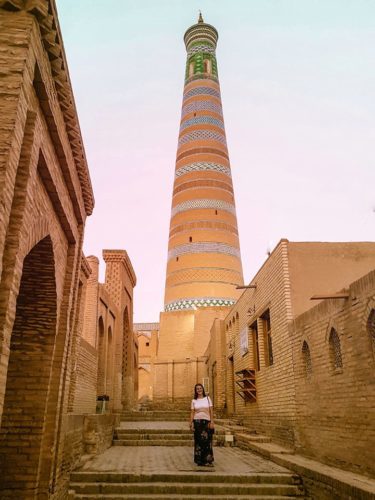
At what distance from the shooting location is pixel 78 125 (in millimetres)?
4918

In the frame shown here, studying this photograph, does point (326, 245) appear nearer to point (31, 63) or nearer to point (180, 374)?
point (31, 63)

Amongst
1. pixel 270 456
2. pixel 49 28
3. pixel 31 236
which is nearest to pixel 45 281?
pixel 31 236

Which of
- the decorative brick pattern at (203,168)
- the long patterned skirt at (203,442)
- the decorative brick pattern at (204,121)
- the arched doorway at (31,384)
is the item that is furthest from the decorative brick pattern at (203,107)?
the arched doorway at (31,384)

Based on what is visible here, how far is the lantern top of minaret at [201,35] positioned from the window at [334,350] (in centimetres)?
2974

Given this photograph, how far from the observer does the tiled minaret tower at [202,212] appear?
23016 millimetres

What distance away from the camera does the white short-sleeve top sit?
6.52 metres

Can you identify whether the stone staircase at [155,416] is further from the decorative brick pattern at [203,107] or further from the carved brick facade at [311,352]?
the decorative brick pattern at [203,107]

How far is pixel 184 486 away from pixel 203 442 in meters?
1.03

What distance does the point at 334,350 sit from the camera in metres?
5.99

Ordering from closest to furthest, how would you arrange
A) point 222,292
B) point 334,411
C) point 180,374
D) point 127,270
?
point 334,411
point 127,270
point 180,374
point 222,292

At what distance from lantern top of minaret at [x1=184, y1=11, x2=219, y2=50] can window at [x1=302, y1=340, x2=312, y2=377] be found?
29.1 meters

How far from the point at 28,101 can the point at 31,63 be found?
290 millimetres

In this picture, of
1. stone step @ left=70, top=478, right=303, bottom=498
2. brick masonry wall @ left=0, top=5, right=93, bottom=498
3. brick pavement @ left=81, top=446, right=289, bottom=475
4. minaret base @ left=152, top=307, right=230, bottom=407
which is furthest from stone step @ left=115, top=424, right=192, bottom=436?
minaret base @ left=152, top=307, right=230, bottom=407

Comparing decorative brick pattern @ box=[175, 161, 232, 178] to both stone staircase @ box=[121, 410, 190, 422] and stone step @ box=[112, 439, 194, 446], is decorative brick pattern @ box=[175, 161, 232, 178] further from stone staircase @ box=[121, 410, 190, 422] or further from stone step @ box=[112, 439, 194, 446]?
stone step @ box=[112, 439, 194, 446]
